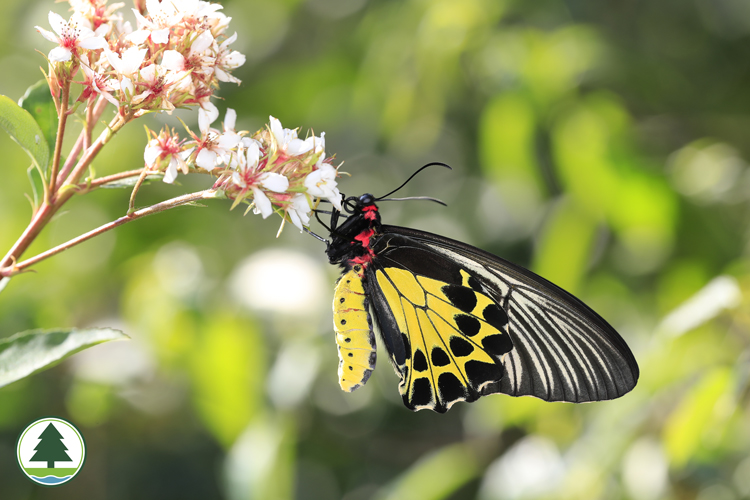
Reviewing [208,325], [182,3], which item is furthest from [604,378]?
[208,325]

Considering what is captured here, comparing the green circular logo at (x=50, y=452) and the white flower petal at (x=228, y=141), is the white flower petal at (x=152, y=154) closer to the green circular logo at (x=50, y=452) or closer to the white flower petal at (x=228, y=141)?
the white flower petal at (x=228, y=141)

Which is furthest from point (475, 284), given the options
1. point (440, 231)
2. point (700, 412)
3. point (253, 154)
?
point (440, 231)

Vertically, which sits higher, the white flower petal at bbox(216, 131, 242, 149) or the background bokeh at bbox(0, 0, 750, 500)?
the background bokeh at bbox(0, 0, 750, 500)

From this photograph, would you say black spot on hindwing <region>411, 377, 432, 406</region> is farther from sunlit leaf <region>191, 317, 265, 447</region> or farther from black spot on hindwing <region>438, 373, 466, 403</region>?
sunlit leaf <region>191, 317, 265, 447</region>

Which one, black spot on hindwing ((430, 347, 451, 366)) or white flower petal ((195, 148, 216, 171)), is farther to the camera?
black spot on hindwing ((430, 347, 451, 366))

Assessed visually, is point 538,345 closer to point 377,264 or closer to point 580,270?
point 377,264

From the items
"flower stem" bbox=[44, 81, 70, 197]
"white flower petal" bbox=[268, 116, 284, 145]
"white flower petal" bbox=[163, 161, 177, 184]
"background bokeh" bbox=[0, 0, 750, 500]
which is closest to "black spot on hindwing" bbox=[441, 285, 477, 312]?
"background bokeh" bbox=[0, 0, 750, 500]

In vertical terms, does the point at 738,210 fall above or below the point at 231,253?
below

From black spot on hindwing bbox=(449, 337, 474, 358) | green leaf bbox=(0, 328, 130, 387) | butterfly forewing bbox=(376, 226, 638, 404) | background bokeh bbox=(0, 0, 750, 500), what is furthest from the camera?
background bokeh bbox=(0, 0, 750, 500)
